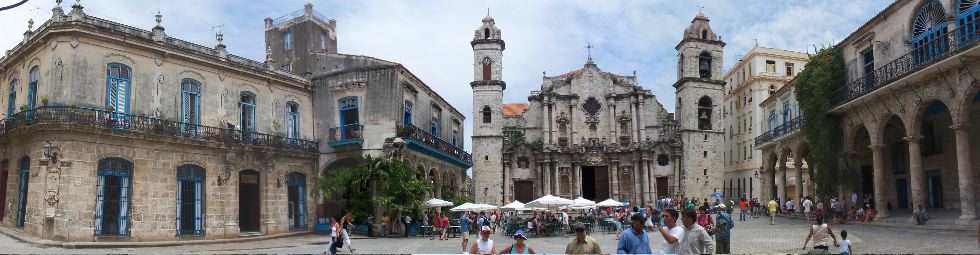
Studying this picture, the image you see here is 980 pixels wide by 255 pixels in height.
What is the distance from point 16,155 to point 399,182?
1204cm

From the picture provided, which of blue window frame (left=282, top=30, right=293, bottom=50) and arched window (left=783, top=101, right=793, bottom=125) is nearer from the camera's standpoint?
arched window (left=783, top=101, right=793, bottom=125)

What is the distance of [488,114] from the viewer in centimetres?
4828

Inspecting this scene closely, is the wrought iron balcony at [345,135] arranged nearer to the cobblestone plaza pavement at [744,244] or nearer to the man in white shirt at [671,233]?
the cobblestone plaza pavement at [744,244]

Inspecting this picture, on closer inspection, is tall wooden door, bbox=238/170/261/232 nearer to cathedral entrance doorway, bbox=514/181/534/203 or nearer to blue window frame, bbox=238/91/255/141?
blue window frame, bbox=238/91/255/141

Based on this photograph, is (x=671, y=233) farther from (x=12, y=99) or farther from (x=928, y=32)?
(x=12, y=99)

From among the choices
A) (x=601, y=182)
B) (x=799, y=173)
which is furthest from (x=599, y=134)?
(x=799, y=173)

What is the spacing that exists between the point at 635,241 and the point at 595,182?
41753 millimetres

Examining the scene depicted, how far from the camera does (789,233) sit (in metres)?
22.9

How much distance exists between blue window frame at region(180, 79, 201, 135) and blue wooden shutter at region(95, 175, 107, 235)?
3247mm

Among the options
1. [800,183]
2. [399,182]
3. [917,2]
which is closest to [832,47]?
[917,2]

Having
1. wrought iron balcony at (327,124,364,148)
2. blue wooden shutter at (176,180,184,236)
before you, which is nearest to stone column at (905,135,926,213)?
wrought iron balcony at (327,124,364,148)

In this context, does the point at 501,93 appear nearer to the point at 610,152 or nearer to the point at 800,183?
the point at 610,152

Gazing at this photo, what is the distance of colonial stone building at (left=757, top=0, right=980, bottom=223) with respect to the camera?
1920 cm

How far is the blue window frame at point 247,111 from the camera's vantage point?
26.8 metres
